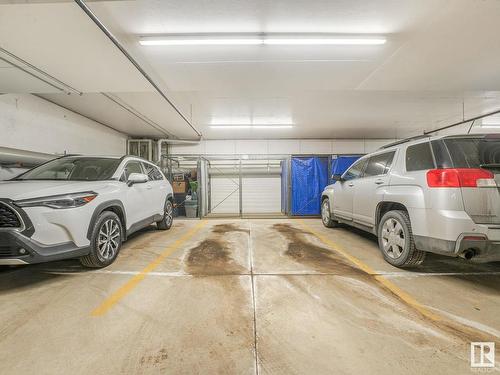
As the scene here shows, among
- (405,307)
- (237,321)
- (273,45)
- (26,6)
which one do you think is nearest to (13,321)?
(237,321)

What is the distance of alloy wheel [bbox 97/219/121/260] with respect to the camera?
2711mm

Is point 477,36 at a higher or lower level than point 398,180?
higher

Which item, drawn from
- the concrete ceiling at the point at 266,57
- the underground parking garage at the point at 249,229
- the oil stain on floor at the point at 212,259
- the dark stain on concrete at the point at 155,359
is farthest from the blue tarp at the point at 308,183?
the dark stain on concrete at the point at 155,359

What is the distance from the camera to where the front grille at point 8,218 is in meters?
2.03

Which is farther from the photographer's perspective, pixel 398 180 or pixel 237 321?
pixel 398 180

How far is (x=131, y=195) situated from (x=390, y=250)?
4229 millimetres

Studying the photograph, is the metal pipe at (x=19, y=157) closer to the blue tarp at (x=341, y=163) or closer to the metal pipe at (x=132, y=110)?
the metal pipe at (x=132, y=110)

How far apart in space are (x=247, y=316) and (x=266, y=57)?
3619mm

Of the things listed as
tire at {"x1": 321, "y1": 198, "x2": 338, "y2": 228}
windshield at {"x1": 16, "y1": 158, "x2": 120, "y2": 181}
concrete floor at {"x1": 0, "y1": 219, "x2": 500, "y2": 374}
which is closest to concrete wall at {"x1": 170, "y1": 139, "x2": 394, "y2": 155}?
tire at {"x1": 321, "y1": 198, "x2": 338, "y2": 228}

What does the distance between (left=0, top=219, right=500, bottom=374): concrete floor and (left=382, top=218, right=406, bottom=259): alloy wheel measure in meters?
0.22

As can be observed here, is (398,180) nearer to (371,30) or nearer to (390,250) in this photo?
(390,250)

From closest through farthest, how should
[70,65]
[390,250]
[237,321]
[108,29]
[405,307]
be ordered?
[237,321], [405,307], [108,29], [390,250], [70,65]

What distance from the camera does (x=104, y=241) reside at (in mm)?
2754

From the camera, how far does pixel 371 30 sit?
2.74m
